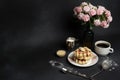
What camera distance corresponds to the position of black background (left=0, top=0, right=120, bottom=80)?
1.52 m

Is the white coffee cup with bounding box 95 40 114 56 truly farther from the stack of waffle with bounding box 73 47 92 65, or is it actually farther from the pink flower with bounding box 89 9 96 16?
the pink flower with bounding box 89 9 96 16

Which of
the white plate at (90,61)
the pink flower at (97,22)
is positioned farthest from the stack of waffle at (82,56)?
the pink flower at (97,22)

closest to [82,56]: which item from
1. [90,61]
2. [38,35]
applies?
[90,61]

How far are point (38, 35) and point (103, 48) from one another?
1.34 ft

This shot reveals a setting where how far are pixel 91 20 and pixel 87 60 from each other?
24cm

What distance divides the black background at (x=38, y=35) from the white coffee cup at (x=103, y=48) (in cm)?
5

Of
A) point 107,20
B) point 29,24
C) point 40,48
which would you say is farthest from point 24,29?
point 107,20

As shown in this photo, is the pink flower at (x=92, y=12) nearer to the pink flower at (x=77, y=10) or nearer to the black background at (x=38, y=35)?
the pink flower at (x=77, y=10)

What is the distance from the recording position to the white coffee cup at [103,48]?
1637 mm

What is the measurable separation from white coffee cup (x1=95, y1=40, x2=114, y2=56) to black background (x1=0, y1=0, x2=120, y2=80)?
0.05 metres

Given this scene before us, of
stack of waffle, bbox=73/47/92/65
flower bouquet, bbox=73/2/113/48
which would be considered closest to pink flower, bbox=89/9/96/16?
flower bouquet, bbox=73/2/113/48

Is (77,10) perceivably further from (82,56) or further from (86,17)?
(82,56)

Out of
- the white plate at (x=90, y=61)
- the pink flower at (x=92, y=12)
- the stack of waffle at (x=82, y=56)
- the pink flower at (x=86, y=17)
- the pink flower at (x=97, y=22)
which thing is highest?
the pink flower at (x=92, y=12)

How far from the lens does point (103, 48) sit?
5.37ft
